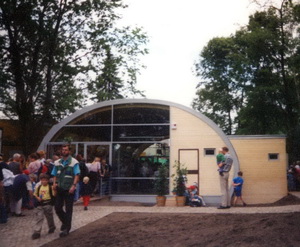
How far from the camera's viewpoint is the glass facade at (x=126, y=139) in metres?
19.5

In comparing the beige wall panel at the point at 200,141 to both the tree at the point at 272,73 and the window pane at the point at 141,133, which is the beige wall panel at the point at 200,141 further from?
the tree at the point at 272,73

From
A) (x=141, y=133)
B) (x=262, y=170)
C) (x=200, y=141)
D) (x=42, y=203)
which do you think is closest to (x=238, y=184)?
(x=200, y=141)

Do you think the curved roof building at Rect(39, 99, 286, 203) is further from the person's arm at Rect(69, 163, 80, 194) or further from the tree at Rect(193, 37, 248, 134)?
the tree at Rect(193, 37, 248, 134)

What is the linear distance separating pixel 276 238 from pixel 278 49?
2297cm

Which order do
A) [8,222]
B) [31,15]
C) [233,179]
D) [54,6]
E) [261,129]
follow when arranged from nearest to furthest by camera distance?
[8,222] < [233,179] < [31,15] < [54,6] < [261,129]

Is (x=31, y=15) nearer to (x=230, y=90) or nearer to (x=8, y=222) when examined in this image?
(x=8, y=222)

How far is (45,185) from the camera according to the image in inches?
387

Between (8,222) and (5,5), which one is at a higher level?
(5,5)

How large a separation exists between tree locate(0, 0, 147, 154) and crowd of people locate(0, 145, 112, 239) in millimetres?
5877

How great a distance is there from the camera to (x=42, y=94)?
77.8 feet

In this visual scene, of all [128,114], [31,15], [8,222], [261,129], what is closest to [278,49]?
[261,129]

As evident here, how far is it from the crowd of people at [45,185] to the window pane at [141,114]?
2014 millimetres

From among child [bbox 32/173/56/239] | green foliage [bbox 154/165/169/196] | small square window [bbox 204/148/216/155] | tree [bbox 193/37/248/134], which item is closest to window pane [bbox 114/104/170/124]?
small square window [bbox 204/148/216/155]

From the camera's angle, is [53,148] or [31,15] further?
[31,15]
